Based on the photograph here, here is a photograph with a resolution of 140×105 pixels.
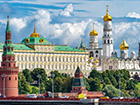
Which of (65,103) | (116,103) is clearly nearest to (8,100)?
(65,103)

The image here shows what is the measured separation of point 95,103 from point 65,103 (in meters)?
6.67

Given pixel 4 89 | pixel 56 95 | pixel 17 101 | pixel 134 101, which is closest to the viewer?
pixel 134 101

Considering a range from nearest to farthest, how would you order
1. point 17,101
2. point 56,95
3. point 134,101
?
point 134,101
point 17,101
point 56,95

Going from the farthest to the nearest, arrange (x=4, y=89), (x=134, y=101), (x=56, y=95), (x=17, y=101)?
1. (x=4, y=89)
2. (x=56, y=95)
3. (x=17, y=101)
4. (x=134, y=101)

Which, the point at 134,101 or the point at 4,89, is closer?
the point at 134,101

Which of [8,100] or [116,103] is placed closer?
[116,103]

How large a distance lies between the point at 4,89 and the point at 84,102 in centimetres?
6233

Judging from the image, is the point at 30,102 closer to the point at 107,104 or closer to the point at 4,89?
the point at 107,104

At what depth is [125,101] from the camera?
13850 centimetres

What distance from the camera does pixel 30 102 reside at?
14662 cm

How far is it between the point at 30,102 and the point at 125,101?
18127mm

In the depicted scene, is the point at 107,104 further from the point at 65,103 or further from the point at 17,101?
the point at 17,101

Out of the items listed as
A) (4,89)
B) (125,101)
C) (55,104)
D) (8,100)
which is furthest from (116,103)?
(4,89)

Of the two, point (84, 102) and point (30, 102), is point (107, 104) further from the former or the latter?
point (30, 102)
